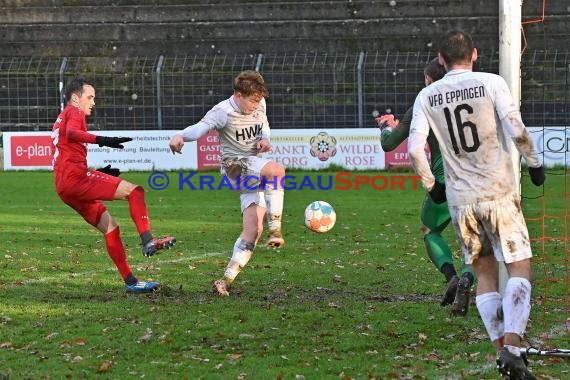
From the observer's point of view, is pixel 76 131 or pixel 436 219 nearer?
pixel 436 219

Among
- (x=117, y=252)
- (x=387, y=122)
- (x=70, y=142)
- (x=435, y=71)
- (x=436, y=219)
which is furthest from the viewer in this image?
(x=117, y=252)

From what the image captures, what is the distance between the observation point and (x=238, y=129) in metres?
9.79

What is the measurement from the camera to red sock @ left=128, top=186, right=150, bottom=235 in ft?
31.8

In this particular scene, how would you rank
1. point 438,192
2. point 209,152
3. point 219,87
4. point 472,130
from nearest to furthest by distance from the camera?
point 472,130
point 438,192
point 209,152
point 219,87

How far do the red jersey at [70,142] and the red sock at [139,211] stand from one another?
1.62ft

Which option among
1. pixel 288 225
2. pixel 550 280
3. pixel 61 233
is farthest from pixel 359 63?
pixel 550 280

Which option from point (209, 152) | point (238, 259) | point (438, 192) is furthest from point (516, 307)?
point (209, 152)

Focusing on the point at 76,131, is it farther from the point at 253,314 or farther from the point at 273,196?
the point at 253,314

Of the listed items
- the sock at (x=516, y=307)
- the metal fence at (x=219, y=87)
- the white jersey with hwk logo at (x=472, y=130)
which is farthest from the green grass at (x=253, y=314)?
the metal fence at (x=219, y=87)

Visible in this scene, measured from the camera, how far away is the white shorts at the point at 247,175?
9742 mm

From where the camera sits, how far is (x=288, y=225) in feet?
55.1

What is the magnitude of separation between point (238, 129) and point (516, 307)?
4193 mm

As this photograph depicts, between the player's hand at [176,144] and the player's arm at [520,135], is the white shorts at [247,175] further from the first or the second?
the player's arm at [520,135]

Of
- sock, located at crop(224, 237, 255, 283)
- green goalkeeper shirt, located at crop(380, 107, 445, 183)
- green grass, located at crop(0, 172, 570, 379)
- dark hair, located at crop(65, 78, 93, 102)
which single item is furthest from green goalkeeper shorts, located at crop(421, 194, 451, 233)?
dark hair, located at crop(65, 78, 93, 102)
